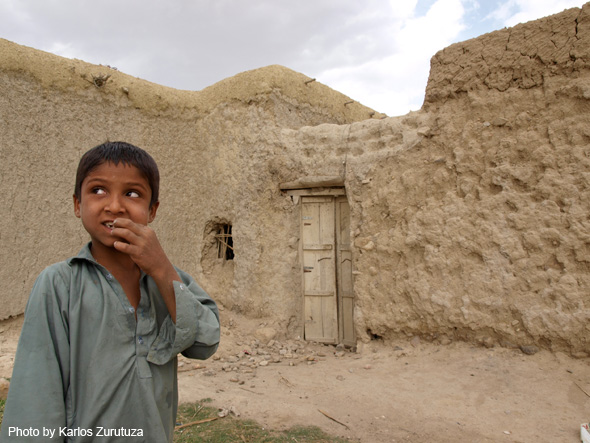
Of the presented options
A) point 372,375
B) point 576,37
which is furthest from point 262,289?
point 576,37

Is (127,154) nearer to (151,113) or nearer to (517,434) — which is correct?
(517,434)

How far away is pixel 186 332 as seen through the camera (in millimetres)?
1132

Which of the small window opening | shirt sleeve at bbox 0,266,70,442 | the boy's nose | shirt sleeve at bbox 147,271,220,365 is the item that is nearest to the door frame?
the small window opening

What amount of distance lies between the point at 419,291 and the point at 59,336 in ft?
12.8

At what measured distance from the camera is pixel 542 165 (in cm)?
388

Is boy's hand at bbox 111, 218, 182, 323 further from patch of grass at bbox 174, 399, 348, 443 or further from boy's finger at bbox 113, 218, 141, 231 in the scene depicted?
patch of grass at bbox 174, 399, 348, 443

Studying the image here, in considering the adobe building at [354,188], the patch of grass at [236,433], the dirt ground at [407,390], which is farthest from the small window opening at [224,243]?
the patch of grass at [236,433]

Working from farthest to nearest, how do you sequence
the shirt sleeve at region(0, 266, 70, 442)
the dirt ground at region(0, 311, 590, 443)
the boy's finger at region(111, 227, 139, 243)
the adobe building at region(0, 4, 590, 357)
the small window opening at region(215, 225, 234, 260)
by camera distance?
the small window opening at region(215, 225, 234, 260), the adobe building at region(0, 4, 590, 357), the dirt ground at region(0, 311, 590, 443), the boy's finger at region(111, 227, 139, 243), the shirt sleeve at region(0, 266, 70, 442)

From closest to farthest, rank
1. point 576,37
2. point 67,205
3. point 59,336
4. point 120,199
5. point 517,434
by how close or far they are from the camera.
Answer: point 59,336 → point 120,199 → point 517,434 → point 576,37 → point 67,205

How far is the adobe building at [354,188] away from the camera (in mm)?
3834

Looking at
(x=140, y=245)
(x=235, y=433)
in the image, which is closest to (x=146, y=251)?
(x=140, y=245)

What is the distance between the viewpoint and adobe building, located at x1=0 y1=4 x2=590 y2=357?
3.83 metres

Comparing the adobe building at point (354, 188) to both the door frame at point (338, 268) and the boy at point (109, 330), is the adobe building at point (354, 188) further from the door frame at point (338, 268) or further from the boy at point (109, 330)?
the boy at point (109, 330)

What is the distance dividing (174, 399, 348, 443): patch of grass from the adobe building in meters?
1.97
